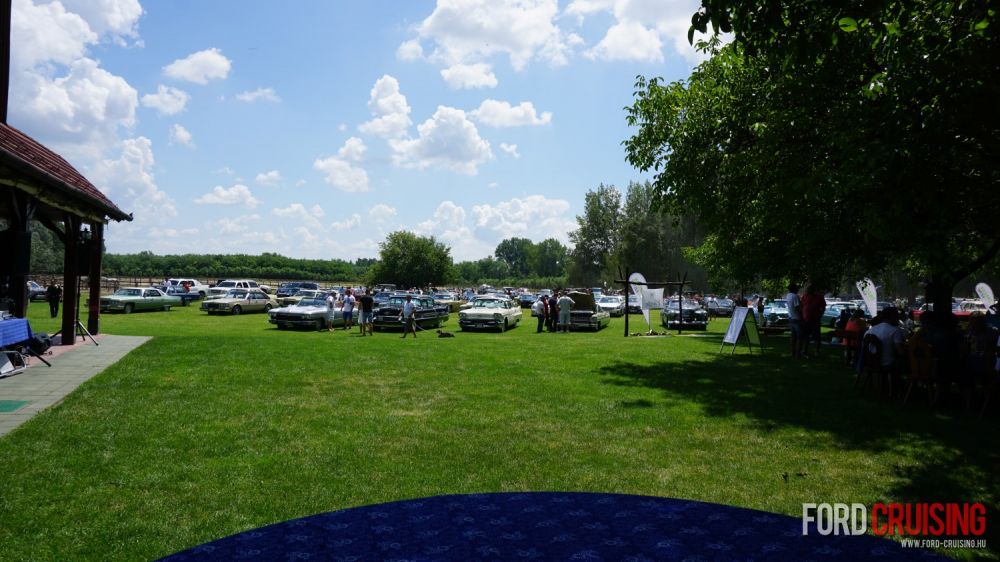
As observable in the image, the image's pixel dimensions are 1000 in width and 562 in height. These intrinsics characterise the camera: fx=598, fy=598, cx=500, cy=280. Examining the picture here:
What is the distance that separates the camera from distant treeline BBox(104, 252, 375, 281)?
98006 millimetres

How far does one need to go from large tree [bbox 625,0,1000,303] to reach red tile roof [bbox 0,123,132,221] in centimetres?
1096

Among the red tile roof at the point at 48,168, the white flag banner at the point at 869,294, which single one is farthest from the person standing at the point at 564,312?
the red tile roof at the point at 48,168

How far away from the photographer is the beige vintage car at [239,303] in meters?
31.2

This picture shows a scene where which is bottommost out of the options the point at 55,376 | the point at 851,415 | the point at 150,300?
the point at 55,376

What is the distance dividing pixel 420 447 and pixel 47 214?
14.5 m

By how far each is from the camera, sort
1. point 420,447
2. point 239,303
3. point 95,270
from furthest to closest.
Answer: point 239,303
point 95,270
point 420,447

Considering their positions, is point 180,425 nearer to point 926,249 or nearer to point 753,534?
point 753,534

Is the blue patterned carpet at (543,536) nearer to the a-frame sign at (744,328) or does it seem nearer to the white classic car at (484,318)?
the a-frame sign at (744,328)

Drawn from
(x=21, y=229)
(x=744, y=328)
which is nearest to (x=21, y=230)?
(x=21, y=229)

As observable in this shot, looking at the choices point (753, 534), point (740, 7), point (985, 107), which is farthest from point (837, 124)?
point (753, 534)

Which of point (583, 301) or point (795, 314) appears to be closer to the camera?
point (795, 314)

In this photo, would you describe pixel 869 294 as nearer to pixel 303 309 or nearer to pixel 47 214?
pixel 303 309

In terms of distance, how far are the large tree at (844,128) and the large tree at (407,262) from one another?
62.1m

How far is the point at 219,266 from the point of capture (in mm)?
104875
